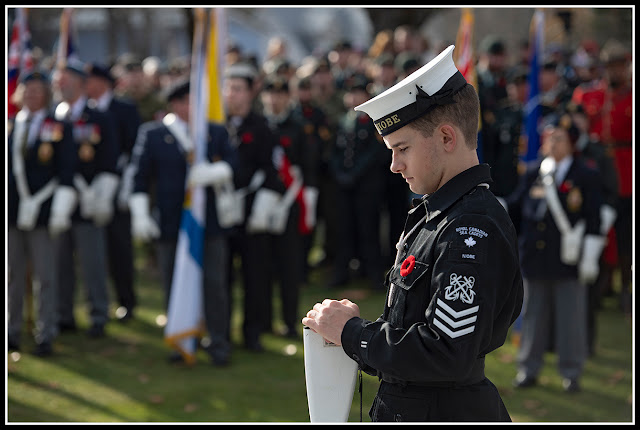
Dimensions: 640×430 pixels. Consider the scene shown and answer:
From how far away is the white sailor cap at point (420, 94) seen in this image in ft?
8.16

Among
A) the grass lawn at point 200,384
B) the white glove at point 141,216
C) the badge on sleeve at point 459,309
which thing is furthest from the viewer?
the white glove at point 141,216

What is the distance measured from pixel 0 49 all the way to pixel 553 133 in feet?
14.3

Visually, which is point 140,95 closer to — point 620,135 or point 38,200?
point 38,200

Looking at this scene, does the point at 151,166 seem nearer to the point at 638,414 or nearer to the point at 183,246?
the point at 183,246

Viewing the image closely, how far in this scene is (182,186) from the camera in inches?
274

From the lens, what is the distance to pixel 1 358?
19.8ft

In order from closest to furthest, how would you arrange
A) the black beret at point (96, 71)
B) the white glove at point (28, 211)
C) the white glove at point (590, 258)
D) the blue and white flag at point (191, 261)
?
1. the white glove at point (590, 258)
2. the blue and white flag at point (191, 261)
3. the white glove at point (28, 211)
4. the black beret at point (96, 71)

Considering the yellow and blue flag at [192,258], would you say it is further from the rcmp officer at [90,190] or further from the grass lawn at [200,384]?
the rcmp officer at [90,190]

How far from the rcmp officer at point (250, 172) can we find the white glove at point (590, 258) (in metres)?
2.62

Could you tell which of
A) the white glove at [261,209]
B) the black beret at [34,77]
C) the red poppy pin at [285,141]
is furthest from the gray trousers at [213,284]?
the black beret at [34,77]

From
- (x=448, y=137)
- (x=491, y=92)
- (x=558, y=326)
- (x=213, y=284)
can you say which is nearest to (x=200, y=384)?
(x=213, y=284)

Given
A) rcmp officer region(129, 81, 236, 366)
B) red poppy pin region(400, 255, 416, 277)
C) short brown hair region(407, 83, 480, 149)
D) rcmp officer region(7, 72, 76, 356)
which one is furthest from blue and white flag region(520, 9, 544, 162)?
red poppy pin region(400, 255, 416, 277)

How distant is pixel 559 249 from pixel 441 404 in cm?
423

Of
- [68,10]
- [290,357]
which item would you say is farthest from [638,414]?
[68,10]
